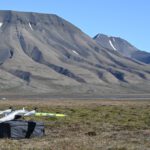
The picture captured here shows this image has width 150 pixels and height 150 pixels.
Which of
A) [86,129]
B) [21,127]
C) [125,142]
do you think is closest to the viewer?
[125,142]

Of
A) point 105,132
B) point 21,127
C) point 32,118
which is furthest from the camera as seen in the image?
point 32,118

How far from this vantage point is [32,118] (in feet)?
167

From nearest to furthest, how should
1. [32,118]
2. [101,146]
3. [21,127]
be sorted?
[101,146]
[21,127]
[32,118]

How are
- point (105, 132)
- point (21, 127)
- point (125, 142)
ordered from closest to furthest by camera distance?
point (125, 142) < point (21, 127) < point (105, 132)

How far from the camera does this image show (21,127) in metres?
33.8

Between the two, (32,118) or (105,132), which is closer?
(105,132)

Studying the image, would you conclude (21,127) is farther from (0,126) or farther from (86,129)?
(86,129)

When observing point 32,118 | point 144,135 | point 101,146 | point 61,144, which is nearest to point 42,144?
point 61,144

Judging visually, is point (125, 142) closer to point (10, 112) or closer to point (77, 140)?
point (77, 140)

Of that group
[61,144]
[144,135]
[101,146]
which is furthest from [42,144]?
[144,135]

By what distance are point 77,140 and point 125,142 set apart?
2.73 m

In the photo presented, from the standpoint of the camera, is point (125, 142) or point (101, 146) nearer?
point (101, 146)

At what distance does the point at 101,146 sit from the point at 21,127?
274 inches

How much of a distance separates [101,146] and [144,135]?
6.57 metres
